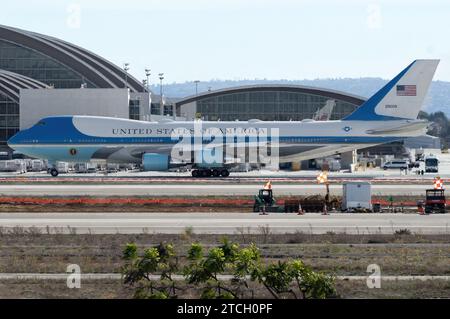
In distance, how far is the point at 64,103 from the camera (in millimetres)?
112375

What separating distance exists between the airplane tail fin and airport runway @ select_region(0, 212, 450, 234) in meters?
37.1

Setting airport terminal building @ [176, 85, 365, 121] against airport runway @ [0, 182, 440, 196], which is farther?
airport terminal building @ [176, 85, 365, 121]

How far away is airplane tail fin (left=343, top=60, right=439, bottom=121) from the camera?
84.8 metres

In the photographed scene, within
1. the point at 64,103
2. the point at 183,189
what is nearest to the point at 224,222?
the point at 183,189

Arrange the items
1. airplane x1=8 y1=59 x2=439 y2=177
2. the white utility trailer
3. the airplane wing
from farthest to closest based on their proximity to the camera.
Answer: the airplane wing, airplane x1=8 y1=59 x2=439 y2=177, the white utility trailer

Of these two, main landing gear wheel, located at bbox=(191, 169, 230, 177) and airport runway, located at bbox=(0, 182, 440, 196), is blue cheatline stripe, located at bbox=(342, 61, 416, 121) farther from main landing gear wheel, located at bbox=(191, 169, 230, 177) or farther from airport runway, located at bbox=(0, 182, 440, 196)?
airport runway, located at bbox=(0, 182, 440, 196)

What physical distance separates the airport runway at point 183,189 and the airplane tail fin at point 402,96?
562 inches

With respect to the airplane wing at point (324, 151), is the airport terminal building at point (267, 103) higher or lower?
higher

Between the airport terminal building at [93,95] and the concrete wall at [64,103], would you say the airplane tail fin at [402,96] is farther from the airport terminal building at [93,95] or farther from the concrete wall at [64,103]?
the concrete wall at [64,103]

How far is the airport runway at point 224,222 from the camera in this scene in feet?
136

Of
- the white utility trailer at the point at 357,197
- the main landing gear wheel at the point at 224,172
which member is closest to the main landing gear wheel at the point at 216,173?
the main landing gear wheel at the point at 224,172

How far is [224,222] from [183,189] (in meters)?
23.3

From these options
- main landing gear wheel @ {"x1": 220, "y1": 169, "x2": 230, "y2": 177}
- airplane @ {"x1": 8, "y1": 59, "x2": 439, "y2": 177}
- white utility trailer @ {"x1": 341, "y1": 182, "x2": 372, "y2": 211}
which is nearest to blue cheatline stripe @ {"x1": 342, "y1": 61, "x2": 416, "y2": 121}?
airplane @ {"x1": 8, "y1": 59, "x2": 439, "y2": 177}

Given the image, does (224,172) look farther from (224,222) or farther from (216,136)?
(224,222)
